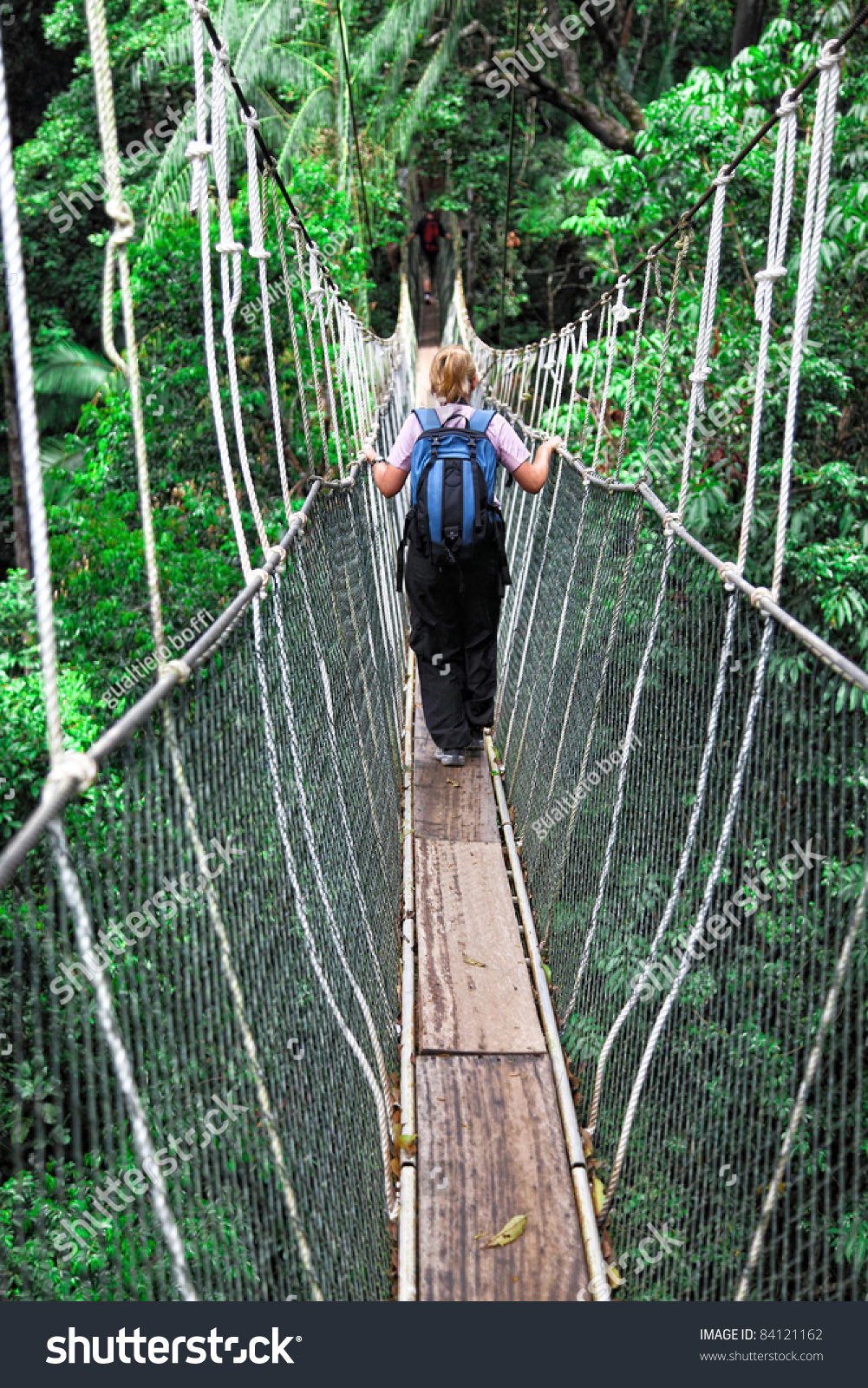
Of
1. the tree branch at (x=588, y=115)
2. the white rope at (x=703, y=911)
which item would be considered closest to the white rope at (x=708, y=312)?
the white rope at (x=703, y=911)

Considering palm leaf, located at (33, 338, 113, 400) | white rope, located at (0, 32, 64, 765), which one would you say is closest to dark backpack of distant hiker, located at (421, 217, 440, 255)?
palm leaf, located at (33, 338, 113, 400)

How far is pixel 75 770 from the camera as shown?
68 centimetres

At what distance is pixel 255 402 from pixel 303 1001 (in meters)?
4.77

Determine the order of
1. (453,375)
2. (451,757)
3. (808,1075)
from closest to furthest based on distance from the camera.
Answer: (808,1075), (453,375), (451,757)

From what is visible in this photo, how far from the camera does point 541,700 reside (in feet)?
7.61

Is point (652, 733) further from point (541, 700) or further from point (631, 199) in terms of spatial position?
point (631, 199)

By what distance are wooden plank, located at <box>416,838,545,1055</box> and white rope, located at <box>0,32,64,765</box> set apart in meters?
1.18

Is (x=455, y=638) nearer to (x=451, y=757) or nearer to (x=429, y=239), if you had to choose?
(x=451, y=757)

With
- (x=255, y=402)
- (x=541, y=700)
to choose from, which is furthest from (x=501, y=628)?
(x=255, y=402)

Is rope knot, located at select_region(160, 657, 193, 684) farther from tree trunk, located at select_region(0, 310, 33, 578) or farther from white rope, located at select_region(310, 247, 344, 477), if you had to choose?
tree trunk, located at select_region(0, 310, 33, 578)

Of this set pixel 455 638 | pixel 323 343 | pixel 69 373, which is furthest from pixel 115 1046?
pixel 69 373

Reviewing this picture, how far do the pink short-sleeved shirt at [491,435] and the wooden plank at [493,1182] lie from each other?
3.77ft

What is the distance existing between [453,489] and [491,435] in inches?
5.2

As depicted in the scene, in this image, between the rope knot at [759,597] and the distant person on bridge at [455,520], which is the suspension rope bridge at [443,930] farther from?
the distant person on bridge at [455,520]
